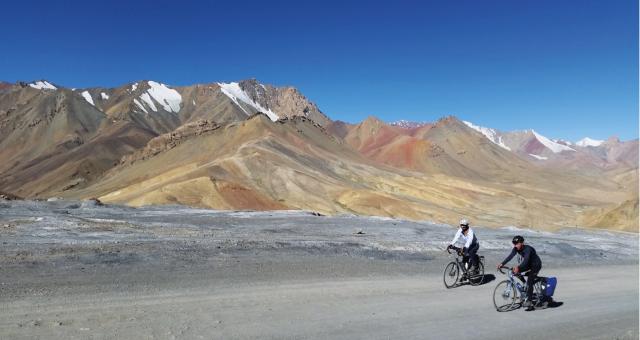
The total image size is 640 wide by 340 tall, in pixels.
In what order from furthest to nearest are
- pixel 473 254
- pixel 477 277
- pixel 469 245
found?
pixel 477 277 → pixel 473 254 → pixel 469 245

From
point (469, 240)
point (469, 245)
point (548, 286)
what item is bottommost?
point (548, 286)

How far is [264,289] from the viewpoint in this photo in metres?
14.5

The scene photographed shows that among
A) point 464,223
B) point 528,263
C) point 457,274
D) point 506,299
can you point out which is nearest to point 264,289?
point 457,274

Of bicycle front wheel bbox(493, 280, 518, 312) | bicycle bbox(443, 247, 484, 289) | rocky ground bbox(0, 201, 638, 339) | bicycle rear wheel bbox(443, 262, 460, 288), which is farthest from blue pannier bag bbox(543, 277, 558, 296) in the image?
bicycle rear wheel bbox(443, 262, 460, 288)

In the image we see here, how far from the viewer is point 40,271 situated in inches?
600

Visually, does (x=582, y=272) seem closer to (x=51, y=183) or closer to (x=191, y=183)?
(x=191, y=183)

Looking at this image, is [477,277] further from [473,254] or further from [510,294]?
[510,294]

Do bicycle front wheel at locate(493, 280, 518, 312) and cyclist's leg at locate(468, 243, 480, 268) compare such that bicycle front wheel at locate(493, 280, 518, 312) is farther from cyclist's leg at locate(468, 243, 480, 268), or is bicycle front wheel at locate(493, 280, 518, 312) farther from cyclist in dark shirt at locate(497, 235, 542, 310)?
cyclist's leg at locate(468, 243, 480, 268)

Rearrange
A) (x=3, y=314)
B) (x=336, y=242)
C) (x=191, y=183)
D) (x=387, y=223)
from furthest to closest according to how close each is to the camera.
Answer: (x=191, y=183), (x=387, y=223), (x=336, y=242), (x=3, y=314)

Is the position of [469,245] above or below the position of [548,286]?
above

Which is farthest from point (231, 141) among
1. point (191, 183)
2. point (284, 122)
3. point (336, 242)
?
point (336, 242)

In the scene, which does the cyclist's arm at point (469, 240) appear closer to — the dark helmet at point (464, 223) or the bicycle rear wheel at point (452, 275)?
the dark helmet at point (464, 223)

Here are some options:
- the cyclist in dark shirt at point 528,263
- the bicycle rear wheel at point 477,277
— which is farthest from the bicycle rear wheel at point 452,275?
the cyclist in dark shirt at point 528,263

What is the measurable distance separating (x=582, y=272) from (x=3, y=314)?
1930 cm
